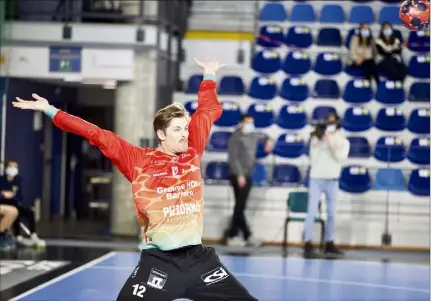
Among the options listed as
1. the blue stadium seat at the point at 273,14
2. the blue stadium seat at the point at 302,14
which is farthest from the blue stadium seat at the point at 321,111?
the blue stadium seat at the point at 273,14

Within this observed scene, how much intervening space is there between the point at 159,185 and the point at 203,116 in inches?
24.8

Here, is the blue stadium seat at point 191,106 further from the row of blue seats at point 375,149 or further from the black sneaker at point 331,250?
the black sneaker at point 331,250

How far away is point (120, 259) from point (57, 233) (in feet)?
11.9

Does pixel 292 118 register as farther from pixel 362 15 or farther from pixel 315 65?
pixel 362 15

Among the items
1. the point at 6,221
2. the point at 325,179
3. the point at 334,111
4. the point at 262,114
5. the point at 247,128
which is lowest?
the point at 6,221

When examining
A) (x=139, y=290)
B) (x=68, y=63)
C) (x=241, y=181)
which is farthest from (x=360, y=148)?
(x=139, y=290)

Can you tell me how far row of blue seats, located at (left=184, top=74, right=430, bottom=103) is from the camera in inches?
776

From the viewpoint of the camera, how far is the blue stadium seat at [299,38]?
824 inches

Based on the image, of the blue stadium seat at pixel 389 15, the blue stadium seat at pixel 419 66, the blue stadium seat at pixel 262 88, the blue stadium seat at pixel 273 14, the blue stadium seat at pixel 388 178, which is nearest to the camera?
the blue stadium seat at pixel 388 178

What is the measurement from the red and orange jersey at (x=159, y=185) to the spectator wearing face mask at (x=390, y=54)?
42.9 feet

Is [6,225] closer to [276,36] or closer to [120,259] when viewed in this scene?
[120,259]

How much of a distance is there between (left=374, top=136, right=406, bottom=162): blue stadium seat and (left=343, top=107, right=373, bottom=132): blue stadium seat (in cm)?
53

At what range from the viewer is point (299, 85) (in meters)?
19.8

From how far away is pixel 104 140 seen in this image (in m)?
7.15
